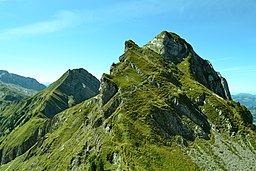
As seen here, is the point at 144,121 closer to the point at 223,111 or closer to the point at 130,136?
the point at 130,136

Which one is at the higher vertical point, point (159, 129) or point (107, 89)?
point (107, 89)

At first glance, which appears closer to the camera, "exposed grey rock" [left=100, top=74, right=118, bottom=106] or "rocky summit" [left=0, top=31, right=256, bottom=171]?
"rocky summit" [left=0, top=31, right=256, bottom=171]

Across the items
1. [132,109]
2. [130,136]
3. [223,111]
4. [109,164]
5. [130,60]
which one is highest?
[130,60]

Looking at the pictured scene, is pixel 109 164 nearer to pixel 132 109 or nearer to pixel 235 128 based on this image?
pixel 132 109

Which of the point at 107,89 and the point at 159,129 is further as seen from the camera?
the point at 107,89

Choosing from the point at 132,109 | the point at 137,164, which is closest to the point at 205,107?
the point at 132,109

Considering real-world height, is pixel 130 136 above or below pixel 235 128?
below

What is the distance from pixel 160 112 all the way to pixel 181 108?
51.3 feet

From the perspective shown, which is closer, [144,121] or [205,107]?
[144,121]

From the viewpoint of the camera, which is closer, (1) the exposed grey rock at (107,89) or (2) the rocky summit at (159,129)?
(2) the rocky summit at (159,129)

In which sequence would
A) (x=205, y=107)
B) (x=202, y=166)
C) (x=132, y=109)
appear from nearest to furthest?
1. (x=202, y=166)
2. (x=132, y=109)
3. (x=205, y=107)

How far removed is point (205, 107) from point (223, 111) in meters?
9.97

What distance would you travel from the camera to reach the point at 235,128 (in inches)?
6048

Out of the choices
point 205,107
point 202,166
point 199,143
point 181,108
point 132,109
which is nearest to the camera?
point 202,166
